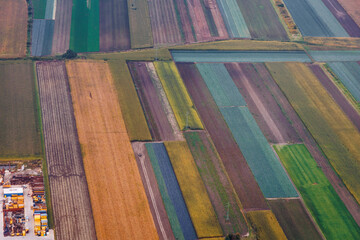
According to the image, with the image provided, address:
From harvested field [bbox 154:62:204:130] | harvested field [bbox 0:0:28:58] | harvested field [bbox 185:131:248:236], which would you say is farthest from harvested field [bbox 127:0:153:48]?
harvested field [bbox 185:131:248:236]

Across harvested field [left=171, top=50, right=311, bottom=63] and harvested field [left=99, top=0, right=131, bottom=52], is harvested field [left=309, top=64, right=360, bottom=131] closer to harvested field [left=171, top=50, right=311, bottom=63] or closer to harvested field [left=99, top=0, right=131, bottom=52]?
harvested field [left=171, top=50, right=311, bottom=63]

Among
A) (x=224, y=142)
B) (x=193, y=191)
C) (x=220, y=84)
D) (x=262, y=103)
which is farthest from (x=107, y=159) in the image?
(x=262, y=103)

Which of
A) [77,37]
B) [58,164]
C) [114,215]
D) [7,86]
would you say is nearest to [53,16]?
[77,37]

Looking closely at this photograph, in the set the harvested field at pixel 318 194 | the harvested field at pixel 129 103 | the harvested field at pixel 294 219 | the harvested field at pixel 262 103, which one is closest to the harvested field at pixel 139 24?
the harvested field at pixel 129 103

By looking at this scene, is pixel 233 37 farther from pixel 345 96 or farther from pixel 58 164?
pixel 58 164

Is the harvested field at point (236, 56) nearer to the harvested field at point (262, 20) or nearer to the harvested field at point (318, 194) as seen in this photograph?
the harvested field at point (262, 20)
